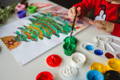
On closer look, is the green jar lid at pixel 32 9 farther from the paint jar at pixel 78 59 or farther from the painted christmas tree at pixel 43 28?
the paint jar at pixel 78 59

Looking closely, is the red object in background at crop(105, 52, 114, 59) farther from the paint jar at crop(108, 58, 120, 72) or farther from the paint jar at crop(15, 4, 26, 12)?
the paint jar at crop(15, 4, 26, 12)

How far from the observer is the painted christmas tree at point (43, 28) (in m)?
0.67

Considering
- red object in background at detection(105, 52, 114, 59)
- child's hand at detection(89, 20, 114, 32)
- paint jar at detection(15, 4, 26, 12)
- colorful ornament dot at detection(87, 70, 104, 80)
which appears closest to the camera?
colorful ornament dot at detection(87, 70, 104, 80)

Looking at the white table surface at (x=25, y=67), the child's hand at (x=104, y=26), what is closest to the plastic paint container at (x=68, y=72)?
the white table surface at (x=25, y=67)

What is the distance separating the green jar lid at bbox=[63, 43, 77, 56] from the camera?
58cm

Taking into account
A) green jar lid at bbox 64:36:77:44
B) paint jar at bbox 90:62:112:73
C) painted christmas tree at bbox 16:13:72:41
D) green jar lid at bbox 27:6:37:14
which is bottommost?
paint jar at bbox 90:62:112:73

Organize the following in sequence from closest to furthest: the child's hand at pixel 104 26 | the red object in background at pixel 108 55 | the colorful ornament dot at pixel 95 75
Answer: the colorful ornament dot at pixel 95 75 < the red object in background at pixel 108 55 < the child's hand at pixel 104 26

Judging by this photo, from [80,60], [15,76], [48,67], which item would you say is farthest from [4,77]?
[80,60]

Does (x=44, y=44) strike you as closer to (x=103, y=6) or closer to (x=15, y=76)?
(x=15, y=76)

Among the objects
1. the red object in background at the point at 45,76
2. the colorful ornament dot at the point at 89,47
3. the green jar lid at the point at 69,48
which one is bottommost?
the red object in background at the point at 45,76

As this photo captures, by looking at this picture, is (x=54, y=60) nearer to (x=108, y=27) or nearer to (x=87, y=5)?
(x=108, y=27)

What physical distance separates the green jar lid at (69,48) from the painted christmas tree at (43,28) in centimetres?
9

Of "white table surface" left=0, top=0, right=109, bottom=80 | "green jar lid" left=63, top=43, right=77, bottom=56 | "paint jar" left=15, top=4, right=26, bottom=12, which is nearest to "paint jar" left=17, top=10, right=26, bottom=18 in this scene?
"paint jar" left=15, top=4, right=26, bottom=12

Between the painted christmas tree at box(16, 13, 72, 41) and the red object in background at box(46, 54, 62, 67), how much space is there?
0.41 ft
